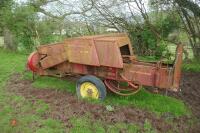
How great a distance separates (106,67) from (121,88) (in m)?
0.69

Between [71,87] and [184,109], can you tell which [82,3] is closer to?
[71,87]

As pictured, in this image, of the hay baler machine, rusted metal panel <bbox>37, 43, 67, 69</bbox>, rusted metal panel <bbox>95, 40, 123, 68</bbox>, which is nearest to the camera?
the hay baler machine

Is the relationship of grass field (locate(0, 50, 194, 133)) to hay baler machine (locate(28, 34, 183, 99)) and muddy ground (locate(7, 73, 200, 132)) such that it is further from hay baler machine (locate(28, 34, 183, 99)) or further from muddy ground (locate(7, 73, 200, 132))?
hay baler machine (locate(28, 34, 183, 99))

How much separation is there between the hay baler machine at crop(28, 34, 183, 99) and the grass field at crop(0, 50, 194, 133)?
1.03ft

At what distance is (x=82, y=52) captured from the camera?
628 centimetres

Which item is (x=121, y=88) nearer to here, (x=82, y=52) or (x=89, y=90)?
(x=89, y=90)

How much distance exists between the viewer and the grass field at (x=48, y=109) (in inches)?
205

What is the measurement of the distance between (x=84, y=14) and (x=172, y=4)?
3870 mm

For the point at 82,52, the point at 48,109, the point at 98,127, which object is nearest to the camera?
the point at 98,127

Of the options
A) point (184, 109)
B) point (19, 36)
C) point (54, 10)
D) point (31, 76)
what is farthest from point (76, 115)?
point (54, 10)

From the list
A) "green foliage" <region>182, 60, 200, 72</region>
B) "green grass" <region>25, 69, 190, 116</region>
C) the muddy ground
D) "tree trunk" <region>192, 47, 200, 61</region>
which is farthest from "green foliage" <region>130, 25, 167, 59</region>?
"green grass" <region>25, 69, 190, 116</region>

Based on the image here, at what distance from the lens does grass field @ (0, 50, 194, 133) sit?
5195 millimetres

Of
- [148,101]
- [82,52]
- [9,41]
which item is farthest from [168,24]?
[9,41]

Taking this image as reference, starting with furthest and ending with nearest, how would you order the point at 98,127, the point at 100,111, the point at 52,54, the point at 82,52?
the point at 52,54 → the point at 82,52 → the point at 100,111 → the point at 98,127
